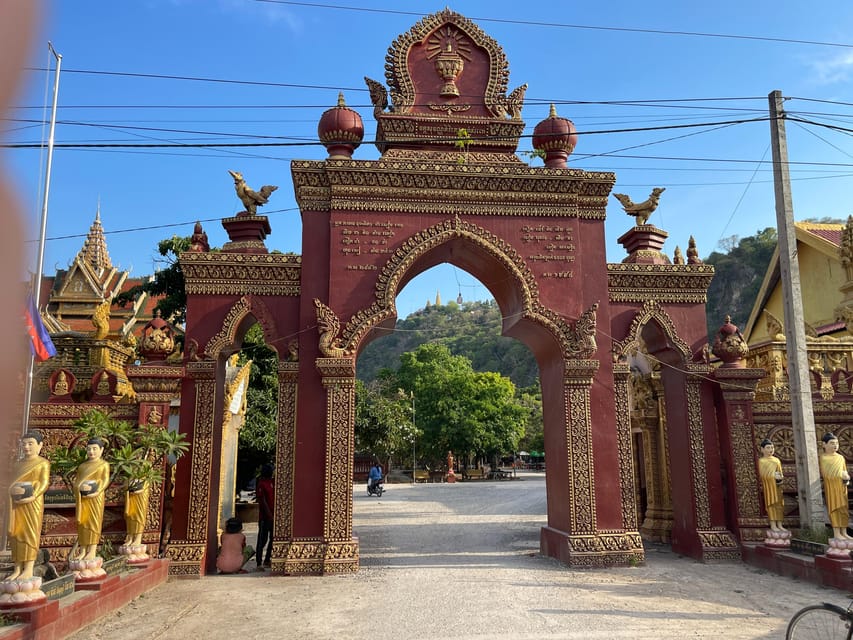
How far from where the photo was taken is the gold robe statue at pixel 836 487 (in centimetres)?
798

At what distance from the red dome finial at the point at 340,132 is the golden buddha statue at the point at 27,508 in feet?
21.0

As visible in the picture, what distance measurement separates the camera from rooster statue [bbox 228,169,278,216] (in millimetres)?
10992

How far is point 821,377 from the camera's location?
39.4 feet

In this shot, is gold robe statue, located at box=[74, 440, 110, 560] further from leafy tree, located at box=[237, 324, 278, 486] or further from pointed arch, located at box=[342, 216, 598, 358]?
leafy tree, located at box=[237, 324, 278, 486]

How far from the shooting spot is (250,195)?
1098 centimetres

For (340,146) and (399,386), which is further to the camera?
(399,386)

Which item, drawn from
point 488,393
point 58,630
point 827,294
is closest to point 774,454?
point 58,630

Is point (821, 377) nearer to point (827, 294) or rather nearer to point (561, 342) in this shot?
point (561, 342)

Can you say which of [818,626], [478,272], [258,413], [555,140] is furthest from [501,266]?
[258,413]

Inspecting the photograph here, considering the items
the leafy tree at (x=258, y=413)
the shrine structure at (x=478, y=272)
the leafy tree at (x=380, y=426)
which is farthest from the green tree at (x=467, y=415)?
the shrine structure at (x=478, y=272)

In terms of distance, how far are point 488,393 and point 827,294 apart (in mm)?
22321

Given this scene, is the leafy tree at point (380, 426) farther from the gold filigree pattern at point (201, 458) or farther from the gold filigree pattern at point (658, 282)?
the gold filigree pattern at point (658, 282)

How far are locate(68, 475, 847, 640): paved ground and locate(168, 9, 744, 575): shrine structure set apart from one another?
2.26 feet

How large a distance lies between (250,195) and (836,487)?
9.82 meters
